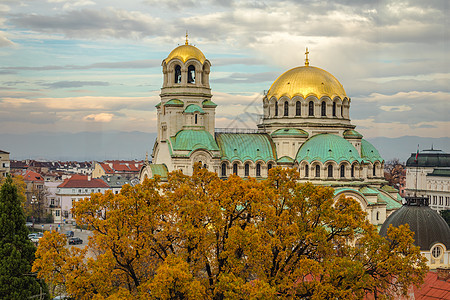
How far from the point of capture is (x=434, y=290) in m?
30.8

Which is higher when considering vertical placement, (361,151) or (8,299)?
(361,151)

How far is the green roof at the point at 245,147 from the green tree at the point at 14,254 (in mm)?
29431

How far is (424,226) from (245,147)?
20.3 m

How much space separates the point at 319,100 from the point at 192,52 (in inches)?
484

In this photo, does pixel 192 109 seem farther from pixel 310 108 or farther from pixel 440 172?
pixel 440 172

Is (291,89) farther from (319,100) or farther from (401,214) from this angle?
(401,214)

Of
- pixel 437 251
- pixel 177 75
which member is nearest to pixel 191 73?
pixel 177 75

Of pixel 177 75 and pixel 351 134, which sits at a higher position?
pixel 177 75

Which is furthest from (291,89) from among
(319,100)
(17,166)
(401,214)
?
(17,166)

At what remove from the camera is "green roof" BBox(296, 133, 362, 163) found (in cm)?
5550

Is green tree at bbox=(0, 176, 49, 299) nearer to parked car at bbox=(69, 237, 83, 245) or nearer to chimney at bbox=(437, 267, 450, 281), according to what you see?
chimney at bbox=(437, 267, 450, 281)

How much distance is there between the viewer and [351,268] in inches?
946

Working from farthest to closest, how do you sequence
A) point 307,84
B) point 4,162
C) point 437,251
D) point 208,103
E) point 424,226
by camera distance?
point 4,162 → point 307,84 → point 208,103 → point 424,226 → point 437,251

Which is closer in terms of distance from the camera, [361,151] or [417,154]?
[361,151]
